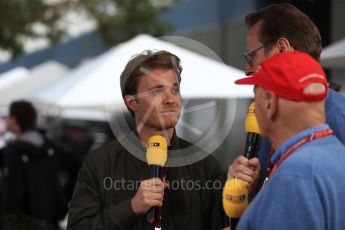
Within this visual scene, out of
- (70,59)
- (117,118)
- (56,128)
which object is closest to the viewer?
Result: (117,118)

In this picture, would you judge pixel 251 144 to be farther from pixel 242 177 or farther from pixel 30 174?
pixel 30 174

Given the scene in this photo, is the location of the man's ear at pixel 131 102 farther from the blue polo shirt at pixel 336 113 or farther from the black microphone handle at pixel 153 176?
the blue polo shirt at pixel 336 113

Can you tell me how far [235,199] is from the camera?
2172 millimetres

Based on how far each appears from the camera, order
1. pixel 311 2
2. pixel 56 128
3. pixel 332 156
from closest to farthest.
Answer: pixel 332 156
pixel 311 2
pixel 56 128

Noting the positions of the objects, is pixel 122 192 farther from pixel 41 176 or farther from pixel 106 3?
pixel 106 3

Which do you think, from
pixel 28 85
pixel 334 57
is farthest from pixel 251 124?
pixel 28 85

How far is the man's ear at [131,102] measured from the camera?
2.95 m

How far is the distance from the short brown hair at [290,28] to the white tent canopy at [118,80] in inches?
129

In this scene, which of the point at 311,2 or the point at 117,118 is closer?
the point at 117,118

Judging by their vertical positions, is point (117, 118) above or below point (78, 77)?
below

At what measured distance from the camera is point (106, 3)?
15.9 m

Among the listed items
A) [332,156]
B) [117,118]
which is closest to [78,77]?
[117,118]

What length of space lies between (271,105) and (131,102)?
3.50ft

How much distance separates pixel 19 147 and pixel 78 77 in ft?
5.05
